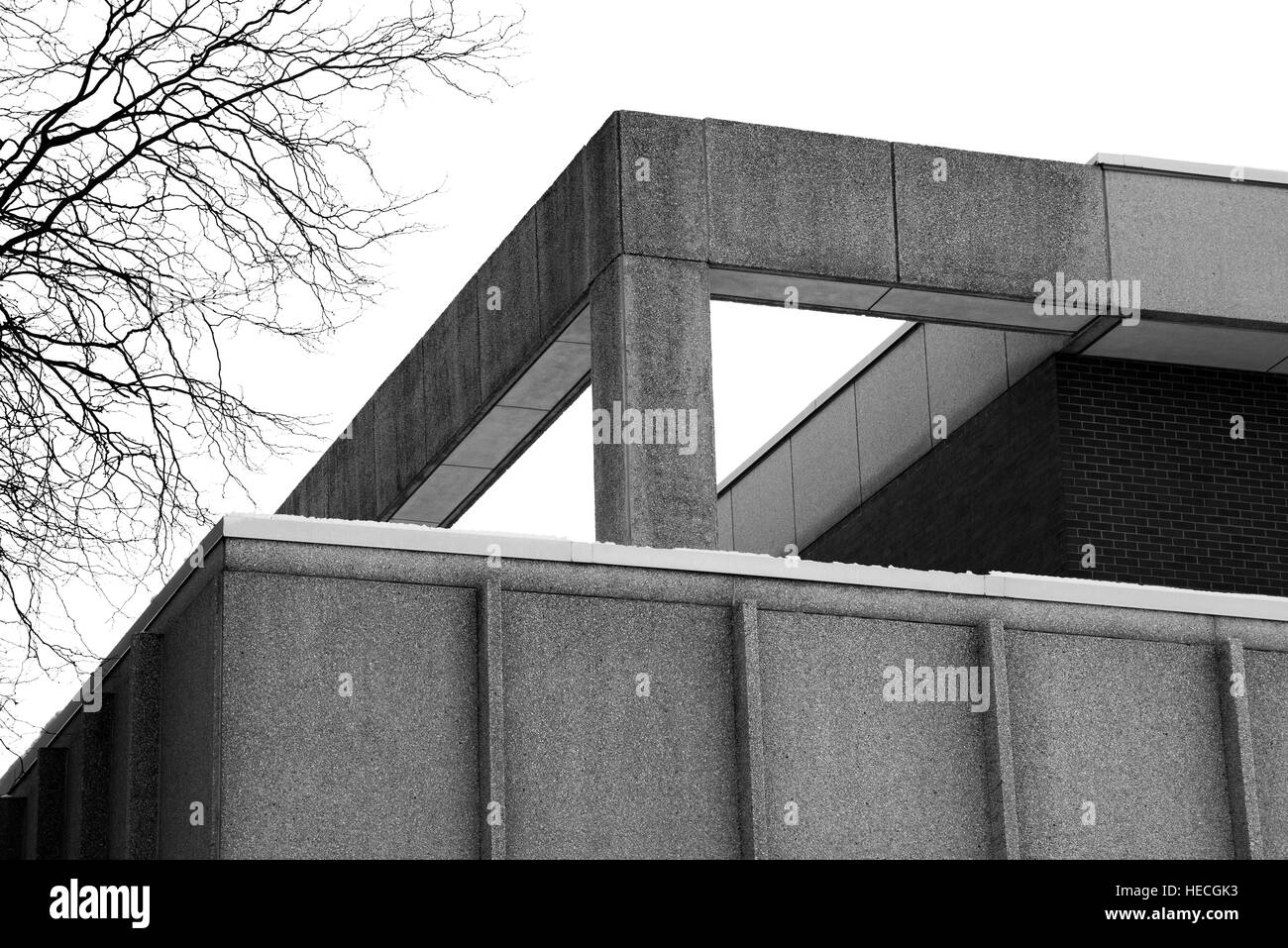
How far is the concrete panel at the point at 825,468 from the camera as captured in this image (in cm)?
2333

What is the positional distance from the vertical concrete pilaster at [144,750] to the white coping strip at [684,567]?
0.94ft

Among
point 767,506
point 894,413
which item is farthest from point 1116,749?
point 767,506

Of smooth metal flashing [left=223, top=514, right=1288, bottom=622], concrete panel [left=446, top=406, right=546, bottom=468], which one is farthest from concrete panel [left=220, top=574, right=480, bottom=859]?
concrete panel [left=446, top=406, right=546, bottom=468]

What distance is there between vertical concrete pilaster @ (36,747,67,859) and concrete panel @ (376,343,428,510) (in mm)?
8038

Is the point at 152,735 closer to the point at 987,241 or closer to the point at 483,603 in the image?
the point at 483,603

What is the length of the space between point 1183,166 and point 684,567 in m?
8.45

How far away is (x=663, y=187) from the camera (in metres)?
17.1

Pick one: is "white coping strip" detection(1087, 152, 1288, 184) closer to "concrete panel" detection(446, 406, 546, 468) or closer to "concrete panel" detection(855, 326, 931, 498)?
"concrete panel" detection(855, 326, 931, 498)

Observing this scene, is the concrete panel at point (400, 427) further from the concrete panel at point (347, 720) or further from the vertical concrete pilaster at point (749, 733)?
the concrete panel at point (347, 720)

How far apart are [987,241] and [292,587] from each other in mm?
8575

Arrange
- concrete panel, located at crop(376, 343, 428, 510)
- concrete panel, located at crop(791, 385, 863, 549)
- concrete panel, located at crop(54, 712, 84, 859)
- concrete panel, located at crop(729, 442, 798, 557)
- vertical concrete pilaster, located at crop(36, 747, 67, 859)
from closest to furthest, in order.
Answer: concrete panel, located at crop(54, 712, 84, 859)
vertical concrete pilaster, located at crop(36, 747, 67, 859)
concrete panel, located at crop(376, 343, 428, 510)
concrete panel, located at crop(791, 385, 863, 549)
concrete panel, located at crop(729, 442, 798, 557)

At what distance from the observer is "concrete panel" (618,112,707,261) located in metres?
17.0
